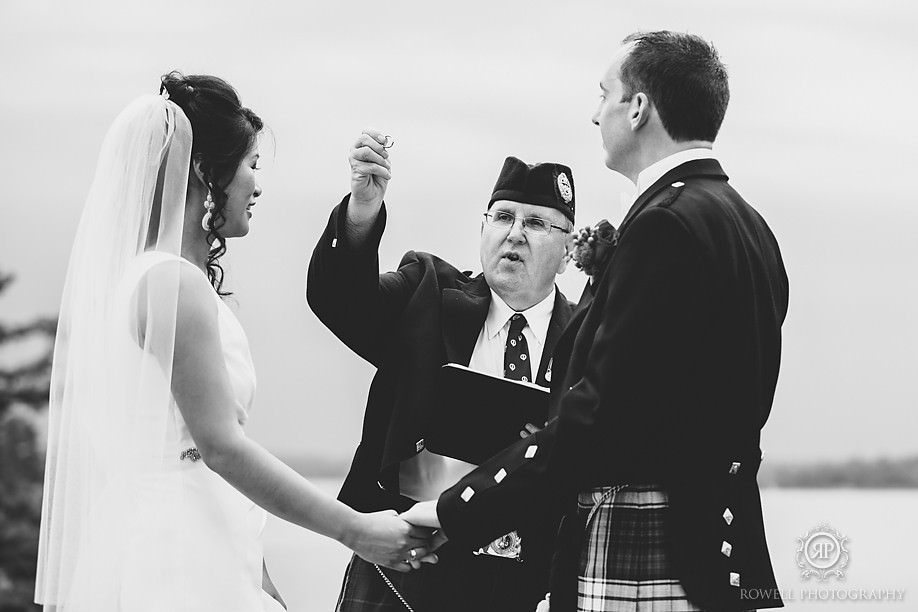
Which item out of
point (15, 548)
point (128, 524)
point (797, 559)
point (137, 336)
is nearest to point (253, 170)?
point (137, 336)

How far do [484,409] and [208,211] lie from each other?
0.81 metres

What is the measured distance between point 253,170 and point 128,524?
0.81 metres

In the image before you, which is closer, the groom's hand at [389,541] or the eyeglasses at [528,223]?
the groom's hand at [389,541]

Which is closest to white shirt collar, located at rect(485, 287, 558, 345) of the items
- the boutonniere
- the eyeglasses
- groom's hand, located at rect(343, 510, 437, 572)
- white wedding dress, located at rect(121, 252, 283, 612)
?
the eyeglasses

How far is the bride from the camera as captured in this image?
2201 mm

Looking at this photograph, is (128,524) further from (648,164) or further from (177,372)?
(648,164)

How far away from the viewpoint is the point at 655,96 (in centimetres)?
233

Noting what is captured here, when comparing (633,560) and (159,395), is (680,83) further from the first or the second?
(159,395)

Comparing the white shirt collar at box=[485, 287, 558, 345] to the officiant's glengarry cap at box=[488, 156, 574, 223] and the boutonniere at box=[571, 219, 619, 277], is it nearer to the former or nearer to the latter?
the officiant's glengarry cap at box=[488, 156, 574, 223]

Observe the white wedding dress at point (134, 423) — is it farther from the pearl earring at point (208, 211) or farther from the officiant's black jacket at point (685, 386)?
the officiant's black jacket at point (685, 386)

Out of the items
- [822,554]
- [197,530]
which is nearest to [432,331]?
[197,530]

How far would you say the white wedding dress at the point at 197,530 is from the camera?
2.21 meters

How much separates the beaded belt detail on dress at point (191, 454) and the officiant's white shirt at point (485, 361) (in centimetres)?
83

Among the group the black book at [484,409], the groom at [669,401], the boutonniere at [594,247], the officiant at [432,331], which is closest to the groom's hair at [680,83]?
the groom at [669,401]
